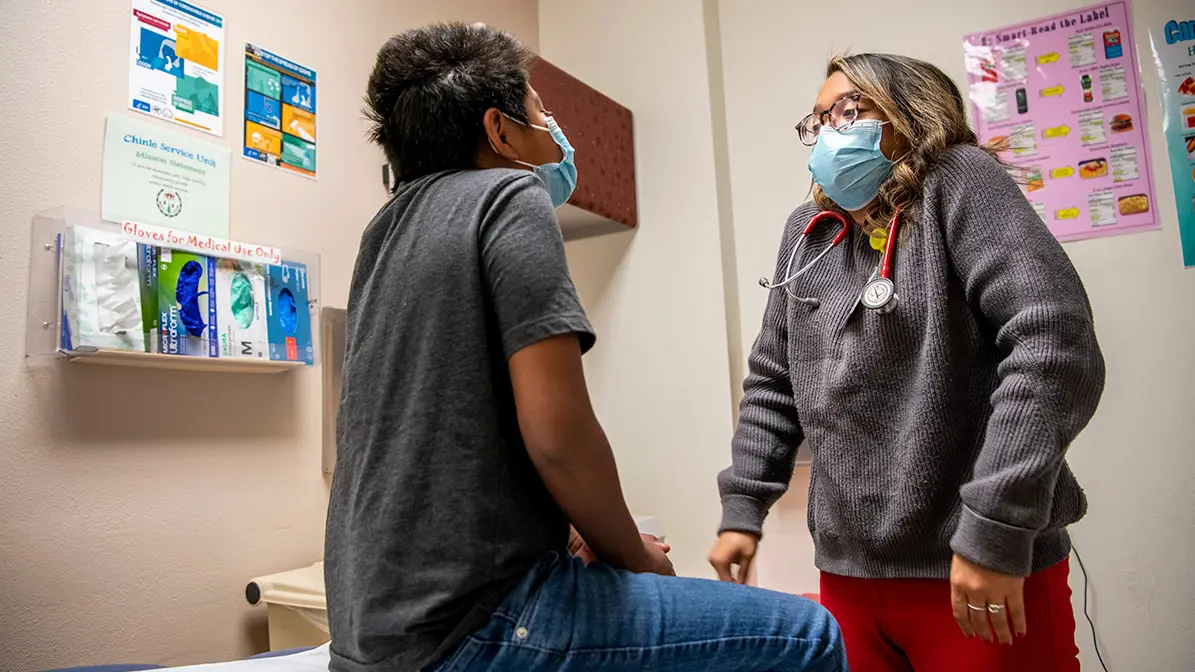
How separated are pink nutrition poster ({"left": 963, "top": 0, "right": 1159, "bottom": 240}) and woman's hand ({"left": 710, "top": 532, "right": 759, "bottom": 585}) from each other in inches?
55.7

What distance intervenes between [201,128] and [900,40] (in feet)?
5.96

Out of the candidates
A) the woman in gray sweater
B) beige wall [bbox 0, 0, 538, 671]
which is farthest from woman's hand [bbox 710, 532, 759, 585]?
beige wall [bbox 0, 0, 538, 671]

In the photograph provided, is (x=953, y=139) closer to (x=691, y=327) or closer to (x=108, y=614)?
(x=691, y=327)

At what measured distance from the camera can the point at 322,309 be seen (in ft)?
6.33

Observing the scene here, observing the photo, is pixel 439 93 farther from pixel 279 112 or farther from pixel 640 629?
pixel 279 112

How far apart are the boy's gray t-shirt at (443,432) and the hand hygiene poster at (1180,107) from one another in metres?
1.82

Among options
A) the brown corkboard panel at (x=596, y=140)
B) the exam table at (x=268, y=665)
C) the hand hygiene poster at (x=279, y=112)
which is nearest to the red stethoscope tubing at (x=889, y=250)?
the exam table at (x=268, y=665)

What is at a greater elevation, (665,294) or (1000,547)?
(665,294)

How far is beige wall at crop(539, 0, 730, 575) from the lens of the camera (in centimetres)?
237

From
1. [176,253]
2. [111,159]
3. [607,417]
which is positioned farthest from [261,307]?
[607,417]

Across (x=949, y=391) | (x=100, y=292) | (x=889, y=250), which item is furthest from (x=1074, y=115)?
(x=100, y=292)

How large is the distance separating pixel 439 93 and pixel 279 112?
1.17 meters

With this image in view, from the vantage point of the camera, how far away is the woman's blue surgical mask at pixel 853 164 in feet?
3.78

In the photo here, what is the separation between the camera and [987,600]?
0.85 m
